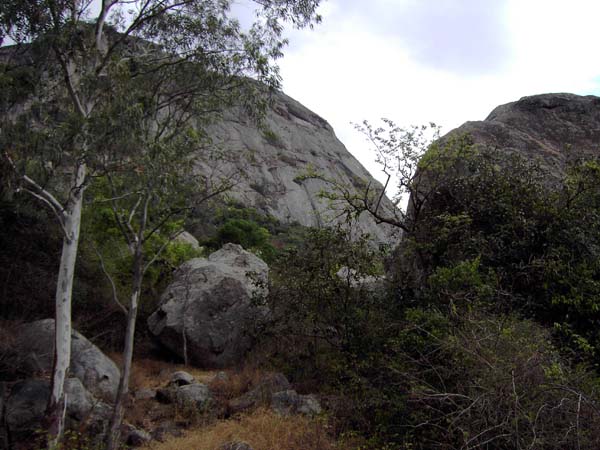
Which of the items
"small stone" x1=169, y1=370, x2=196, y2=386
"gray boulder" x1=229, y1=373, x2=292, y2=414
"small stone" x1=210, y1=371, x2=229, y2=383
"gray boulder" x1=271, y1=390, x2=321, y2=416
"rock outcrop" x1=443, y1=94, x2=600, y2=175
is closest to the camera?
"gray boulder" x1=271, y1=390, x2=321, y2=416

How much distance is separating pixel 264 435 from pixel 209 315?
15.2 ft

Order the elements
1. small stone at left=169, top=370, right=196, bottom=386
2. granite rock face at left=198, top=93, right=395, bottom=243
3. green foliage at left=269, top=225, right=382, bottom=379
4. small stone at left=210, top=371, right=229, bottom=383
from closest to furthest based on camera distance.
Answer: green foliage at left=269, top=225, right=382, bottom=379, small stone at left=210, top=371, right=229, bottom=383, small stone at left=169, top=370, right=196, bottom=386, granite rock face at left=198, top=93, right=395, bottom=243

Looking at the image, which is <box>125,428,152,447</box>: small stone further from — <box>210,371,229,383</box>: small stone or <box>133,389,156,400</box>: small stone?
<box>210,371,229,383</box>: small stone

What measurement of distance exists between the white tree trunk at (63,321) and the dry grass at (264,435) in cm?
132

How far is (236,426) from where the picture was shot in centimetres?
735

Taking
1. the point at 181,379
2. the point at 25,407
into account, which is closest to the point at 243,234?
the point at 181,379

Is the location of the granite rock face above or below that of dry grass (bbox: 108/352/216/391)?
above

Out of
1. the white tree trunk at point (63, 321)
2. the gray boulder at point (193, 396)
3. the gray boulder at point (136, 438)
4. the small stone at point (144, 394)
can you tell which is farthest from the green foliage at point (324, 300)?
the white tree trunk at point (63, 321)

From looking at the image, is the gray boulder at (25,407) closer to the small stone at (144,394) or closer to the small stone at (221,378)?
the small stone at (144,394)

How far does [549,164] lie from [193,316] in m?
7.96

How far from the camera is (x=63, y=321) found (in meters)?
7.70

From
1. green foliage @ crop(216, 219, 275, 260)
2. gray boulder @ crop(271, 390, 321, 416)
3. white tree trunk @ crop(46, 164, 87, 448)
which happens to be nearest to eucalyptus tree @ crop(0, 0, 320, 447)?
white tree trunk @ crop(46, 164, 87, 448)

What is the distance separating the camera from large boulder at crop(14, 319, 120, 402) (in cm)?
895

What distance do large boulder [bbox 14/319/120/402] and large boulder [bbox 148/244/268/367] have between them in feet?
5.87
